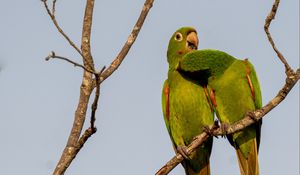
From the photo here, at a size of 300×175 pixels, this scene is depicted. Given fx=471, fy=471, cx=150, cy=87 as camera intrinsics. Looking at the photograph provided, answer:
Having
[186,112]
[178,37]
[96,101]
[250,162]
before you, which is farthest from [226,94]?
[96,101]

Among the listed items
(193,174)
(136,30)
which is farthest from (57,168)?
(193,174)

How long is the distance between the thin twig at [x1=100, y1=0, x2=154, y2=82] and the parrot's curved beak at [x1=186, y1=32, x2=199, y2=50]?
2.26m

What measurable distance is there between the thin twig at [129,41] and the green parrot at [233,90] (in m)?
1.49

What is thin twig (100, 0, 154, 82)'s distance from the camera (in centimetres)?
448

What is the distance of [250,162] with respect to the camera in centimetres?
655

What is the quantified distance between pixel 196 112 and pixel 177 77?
1.94 ft

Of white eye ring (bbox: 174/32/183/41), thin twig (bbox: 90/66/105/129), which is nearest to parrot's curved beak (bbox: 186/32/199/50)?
white eye ring (bbox: 174/32/183/41)

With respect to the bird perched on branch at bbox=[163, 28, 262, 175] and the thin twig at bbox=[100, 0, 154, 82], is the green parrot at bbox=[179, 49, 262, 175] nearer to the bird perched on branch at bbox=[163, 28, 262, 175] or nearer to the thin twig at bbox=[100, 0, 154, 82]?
the bird perched on branch at bbox=[163, 28, 262, 175]

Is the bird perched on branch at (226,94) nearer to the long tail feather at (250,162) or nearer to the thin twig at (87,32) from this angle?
the long tail feather at (250,162)

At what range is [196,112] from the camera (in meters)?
6.52

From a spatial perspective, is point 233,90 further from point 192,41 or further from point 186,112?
point 192,41

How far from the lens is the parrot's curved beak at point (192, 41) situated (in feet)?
23.9

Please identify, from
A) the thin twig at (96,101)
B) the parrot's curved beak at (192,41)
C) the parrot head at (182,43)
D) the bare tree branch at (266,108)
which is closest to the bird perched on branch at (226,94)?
the parrot head at (182,43)

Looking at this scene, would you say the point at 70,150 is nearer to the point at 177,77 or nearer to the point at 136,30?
the point at 136,30
